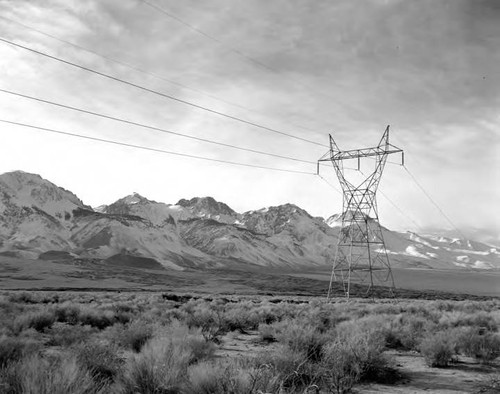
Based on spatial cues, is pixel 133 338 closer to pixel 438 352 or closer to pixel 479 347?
pixel 438 352

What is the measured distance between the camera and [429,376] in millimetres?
11000

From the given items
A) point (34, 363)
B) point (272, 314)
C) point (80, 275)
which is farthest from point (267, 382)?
point (80, 275)

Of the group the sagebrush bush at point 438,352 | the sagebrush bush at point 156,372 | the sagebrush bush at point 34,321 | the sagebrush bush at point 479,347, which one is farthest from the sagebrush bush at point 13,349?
the sagebrush bush at point 479,347

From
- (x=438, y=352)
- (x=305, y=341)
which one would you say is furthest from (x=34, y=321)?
(x=438, y=352)

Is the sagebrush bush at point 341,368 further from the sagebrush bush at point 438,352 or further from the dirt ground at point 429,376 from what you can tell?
the sagebrush bush at point 438,352

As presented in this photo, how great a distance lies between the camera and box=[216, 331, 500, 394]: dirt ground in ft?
31.4

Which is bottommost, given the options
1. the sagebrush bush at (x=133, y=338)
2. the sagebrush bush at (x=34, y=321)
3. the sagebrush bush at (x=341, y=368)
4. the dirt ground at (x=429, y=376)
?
the sagebrush bush at (x=34, y=321)

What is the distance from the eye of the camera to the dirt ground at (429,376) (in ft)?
31.4

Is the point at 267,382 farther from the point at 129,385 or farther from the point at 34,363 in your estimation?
the point at 34,363

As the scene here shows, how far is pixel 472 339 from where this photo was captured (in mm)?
13367

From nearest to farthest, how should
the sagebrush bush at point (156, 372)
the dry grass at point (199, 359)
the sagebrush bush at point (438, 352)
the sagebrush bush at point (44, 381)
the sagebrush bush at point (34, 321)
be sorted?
1. the sagebrush bush at point (44, 381)
2. the dry grass at point (199, 359)
3. the sagebrush bush at point (156, 372)
4. the sagebrush bush at point (438, 352)
5. the sagebrush bush at point (34, 321)

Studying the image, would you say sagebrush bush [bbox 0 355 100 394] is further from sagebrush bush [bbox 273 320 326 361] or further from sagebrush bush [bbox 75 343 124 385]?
sagebrush bush [bbox 273 320 326 361]

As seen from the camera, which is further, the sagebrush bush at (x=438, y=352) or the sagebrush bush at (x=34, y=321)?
the sagebrush bush at (x=34, y=321)

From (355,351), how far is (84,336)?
807 centimetres
